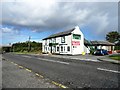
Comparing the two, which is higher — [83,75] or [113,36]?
[113,36]

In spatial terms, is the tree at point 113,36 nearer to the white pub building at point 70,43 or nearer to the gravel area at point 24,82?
the white pub building at point 70,43

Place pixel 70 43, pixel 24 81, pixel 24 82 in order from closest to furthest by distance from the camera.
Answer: pixel 24 82, pixel 24 81, pixel 70 43

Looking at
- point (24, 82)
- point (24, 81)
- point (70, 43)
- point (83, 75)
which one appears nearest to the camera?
point (24, 82)

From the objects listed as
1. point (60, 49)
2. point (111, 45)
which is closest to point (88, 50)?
point (60, 49)

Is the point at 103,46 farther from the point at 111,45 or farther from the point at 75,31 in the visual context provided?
the point at 75,31

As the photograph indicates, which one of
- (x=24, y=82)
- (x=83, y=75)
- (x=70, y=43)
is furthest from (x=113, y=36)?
(x=24, y=82)

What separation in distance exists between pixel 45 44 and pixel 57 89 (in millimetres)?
56117

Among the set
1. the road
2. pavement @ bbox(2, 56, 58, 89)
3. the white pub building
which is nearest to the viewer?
pavement @ bbox(2, 56, 58, 89)

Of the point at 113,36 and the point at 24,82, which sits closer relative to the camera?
the point at 24,82

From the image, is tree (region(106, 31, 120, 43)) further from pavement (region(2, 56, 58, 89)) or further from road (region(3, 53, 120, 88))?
pavement (region(2, 56, 58, 89))

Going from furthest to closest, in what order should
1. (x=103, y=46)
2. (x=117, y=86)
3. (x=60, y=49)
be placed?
1. (x=103, y=46)
2. (x=60, y=49)
3. (x=117, y=86)

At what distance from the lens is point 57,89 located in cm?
646

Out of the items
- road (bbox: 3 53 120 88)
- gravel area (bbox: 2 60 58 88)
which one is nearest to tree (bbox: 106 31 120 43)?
road (bbox: 3 53 120 88)

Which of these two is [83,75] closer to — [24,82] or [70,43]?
[24,82]
